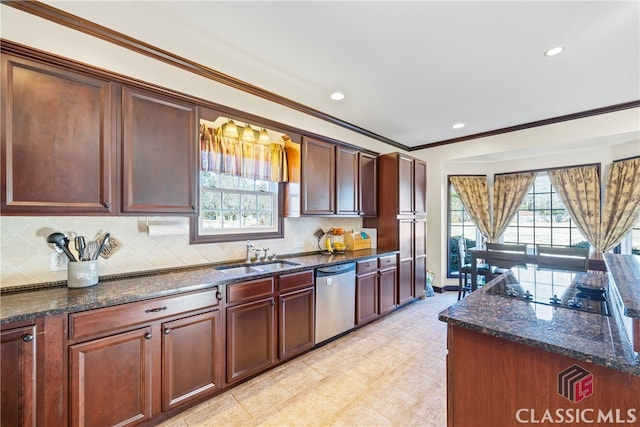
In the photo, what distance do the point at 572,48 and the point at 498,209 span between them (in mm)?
3229

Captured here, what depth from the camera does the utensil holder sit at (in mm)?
1791

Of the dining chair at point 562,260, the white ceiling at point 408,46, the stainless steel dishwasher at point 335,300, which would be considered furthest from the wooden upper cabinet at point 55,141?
the dining chair at point 562,260

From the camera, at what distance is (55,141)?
5.48 ft

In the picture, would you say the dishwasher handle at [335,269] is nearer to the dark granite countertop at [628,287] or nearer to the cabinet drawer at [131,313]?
the cabinet drawer at [131,313]

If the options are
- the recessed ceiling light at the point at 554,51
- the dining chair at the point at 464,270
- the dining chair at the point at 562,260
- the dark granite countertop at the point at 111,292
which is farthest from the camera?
the dining chair at the point at 464,270

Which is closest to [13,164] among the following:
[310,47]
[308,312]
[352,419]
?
[310,47]

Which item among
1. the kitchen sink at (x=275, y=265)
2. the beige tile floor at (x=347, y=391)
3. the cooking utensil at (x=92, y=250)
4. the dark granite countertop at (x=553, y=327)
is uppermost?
the cooking utensil at (x=92, y=250)

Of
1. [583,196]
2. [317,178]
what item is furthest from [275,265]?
[583,196]

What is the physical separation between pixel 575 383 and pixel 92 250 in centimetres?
281

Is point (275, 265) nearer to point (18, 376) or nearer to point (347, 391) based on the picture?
point (347, 391)

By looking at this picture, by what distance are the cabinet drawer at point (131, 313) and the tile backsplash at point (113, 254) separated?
1.91 feet

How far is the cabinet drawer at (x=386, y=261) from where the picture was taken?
11.9 feet

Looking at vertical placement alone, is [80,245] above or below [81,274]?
above

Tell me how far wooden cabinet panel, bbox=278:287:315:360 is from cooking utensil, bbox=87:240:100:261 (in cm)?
146
